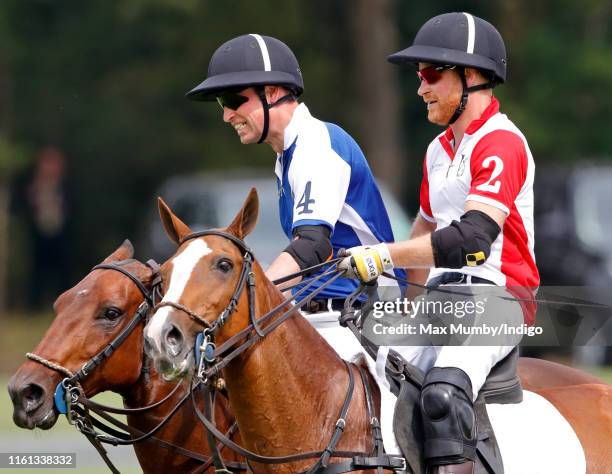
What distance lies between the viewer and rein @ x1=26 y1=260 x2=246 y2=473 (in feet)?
20.1

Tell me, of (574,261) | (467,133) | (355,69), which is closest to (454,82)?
(467,133)

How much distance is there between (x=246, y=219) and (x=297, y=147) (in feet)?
3.51

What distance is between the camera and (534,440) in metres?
6.05

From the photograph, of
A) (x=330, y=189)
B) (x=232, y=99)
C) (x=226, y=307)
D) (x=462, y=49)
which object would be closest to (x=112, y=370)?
(x=226, y=307)

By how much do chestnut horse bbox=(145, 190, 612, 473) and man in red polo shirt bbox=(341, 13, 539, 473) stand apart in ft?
1.23

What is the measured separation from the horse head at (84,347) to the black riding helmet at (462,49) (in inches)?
70.0

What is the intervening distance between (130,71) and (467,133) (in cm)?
2058

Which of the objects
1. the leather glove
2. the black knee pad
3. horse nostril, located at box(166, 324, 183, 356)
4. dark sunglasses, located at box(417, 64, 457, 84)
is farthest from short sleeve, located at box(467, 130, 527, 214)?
horse nostril, located at box(166, 324, 183, 356)

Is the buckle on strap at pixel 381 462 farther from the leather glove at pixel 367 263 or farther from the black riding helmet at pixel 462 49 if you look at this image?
the black riding helmet at pixel 462 49

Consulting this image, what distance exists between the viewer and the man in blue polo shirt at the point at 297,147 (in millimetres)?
6434

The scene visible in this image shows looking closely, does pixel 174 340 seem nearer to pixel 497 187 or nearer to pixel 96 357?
pixel 96 357

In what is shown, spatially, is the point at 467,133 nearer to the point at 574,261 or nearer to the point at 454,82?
the point at 454,82

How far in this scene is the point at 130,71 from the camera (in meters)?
26.2

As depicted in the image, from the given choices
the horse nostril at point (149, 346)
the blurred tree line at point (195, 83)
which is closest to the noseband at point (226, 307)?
the horse nostril at point (149, 346)
